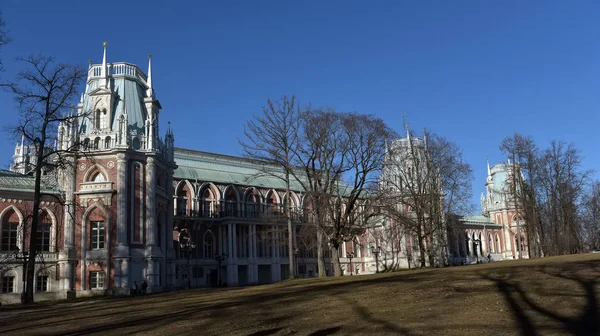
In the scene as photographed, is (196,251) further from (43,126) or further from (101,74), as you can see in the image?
(43,126)

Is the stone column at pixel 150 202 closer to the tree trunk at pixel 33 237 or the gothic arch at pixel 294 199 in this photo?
the tree trunk at pixel 33 237

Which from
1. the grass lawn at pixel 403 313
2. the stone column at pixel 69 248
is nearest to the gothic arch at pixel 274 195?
the stone column at pixel 69 248

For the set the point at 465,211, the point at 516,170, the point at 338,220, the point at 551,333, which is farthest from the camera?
the point at 516,170

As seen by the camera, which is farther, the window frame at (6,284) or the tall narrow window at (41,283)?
the tall narrow window at (41,283)

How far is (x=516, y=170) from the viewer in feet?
174

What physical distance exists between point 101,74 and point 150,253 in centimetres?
1649

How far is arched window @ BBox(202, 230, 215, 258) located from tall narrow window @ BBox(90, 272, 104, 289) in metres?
21.8

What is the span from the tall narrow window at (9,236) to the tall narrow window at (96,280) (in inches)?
241

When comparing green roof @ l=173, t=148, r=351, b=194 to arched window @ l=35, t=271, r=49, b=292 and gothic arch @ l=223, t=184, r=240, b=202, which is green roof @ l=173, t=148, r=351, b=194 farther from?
arched window @ l=35, t=271, r=49, b=292

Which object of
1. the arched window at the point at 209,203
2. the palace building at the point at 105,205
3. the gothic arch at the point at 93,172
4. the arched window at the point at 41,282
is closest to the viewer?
the palace building at the point at 105,205

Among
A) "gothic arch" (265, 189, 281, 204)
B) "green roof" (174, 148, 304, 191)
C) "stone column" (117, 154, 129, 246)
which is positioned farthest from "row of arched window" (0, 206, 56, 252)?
"gothic arch" (265, 189, 281, 204)

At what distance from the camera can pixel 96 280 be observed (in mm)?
42438

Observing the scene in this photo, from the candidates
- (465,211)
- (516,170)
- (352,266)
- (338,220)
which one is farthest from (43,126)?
(352,266)

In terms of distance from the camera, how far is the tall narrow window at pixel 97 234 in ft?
141
